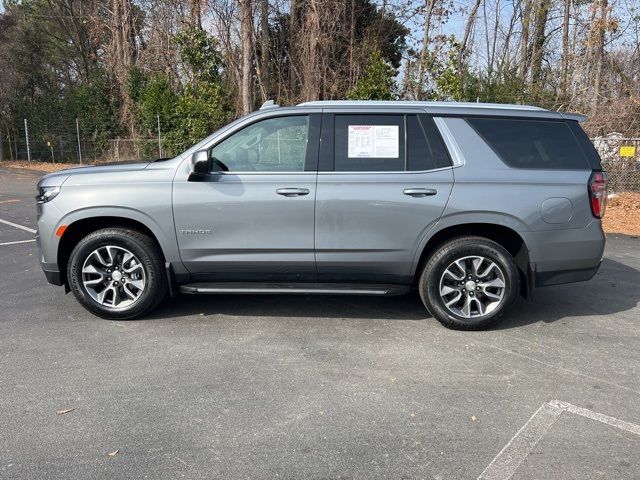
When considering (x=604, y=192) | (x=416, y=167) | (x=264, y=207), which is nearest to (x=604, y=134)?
(x=604, y=192)

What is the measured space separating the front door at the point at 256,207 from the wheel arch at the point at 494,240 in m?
1.02

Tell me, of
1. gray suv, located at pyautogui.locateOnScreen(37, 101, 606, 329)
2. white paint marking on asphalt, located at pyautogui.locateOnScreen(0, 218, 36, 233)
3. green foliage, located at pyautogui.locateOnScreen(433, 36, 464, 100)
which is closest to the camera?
gray suv, located at pyautogui.locateOnScreen(37, 101, 606, 329)

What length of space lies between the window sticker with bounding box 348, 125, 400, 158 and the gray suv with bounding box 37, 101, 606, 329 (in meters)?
0.01

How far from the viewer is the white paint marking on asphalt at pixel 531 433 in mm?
2754

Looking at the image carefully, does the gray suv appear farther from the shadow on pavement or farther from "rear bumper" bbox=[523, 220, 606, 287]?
the shadow on pavement

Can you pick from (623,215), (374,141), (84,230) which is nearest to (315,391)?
(374,141)

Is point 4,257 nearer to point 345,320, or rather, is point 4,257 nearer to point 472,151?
point 345,320

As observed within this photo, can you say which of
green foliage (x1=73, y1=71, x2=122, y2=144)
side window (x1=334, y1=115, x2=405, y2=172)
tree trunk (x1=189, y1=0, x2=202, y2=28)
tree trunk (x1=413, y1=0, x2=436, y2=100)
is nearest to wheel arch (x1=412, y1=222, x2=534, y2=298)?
side window (x1=334, y1=115, x2=405, y2=172)

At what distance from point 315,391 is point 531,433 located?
4.44 feet

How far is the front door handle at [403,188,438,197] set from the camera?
4488 mm

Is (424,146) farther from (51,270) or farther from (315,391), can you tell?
(51,270)

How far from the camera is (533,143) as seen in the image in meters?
4.62

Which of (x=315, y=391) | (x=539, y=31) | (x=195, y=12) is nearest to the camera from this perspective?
(x=315, y=391)

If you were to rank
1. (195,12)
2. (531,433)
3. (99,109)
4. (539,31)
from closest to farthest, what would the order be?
(531,433) < (195,12) < (539,31) < (99,109)
